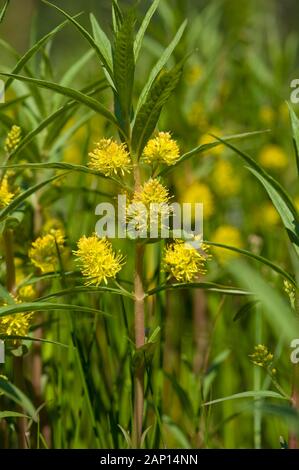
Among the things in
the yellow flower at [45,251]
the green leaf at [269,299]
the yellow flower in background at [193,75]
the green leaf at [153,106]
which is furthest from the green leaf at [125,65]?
the yellow flower in background at [193,75]

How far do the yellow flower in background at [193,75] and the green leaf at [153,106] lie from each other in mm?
1118

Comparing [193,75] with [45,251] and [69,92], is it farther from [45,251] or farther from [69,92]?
[69,92]

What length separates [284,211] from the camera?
946 millimetres

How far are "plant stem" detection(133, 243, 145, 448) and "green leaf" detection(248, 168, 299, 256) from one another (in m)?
0.18

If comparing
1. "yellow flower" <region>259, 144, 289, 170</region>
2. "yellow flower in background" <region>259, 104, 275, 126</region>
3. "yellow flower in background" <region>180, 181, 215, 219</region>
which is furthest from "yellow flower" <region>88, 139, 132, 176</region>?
"yellow flower in background" <region>259, 104, 275, 126</region>

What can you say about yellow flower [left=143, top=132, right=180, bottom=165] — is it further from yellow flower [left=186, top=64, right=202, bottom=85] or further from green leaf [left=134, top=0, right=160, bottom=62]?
yellow flower [left=186, top=64, right=202, bottom=85]

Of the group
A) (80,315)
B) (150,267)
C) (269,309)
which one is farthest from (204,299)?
(269,309)

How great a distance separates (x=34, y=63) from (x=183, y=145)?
0.49 m

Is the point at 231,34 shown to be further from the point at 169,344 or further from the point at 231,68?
the point at 169,344

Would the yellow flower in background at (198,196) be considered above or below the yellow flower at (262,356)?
above

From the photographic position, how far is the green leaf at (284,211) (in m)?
0.93

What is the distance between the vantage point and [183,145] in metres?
1.95

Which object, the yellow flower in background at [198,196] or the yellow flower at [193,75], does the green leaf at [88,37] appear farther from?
the yellow flower at [193,75]

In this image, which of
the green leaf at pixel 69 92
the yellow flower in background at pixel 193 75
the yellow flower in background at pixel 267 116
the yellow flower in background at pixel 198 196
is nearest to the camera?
the green leaf at pixel 69 92
